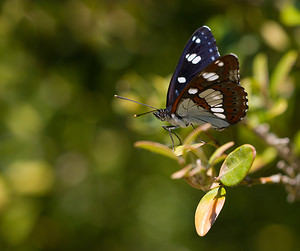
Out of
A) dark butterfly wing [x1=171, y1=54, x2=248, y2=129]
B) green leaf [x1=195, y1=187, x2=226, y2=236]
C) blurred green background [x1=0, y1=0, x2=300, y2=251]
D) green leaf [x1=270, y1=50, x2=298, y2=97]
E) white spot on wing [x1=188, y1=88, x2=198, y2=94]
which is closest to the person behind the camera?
green leaf [x1=195, y1=187, x2=226, y2=236]

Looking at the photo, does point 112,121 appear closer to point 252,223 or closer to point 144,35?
point 144,35

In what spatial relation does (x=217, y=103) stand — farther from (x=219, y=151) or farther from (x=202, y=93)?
(x=219, y=151)

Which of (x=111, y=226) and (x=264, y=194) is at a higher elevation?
(x=264, y=194)

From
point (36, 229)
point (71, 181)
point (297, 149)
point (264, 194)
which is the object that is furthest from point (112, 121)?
point (297, 149)

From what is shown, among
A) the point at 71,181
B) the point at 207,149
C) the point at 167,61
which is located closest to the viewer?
the point at 207,149

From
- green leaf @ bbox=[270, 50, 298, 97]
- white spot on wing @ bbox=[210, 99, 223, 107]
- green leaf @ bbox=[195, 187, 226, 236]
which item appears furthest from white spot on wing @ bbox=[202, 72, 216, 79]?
green leaf @ bbox=[195, 187, 226, 236]

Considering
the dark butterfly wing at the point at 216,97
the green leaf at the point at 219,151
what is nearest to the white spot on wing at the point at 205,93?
the dark butterfly wing at the point at 216,97

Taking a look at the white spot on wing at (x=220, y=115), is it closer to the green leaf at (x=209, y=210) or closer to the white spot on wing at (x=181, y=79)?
the white spot on wing at (x=181, y=79)

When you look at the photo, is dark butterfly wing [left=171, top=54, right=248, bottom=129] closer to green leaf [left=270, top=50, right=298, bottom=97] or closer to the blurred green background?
green leaf [left=270, top=50, right=298, bottom=97]
